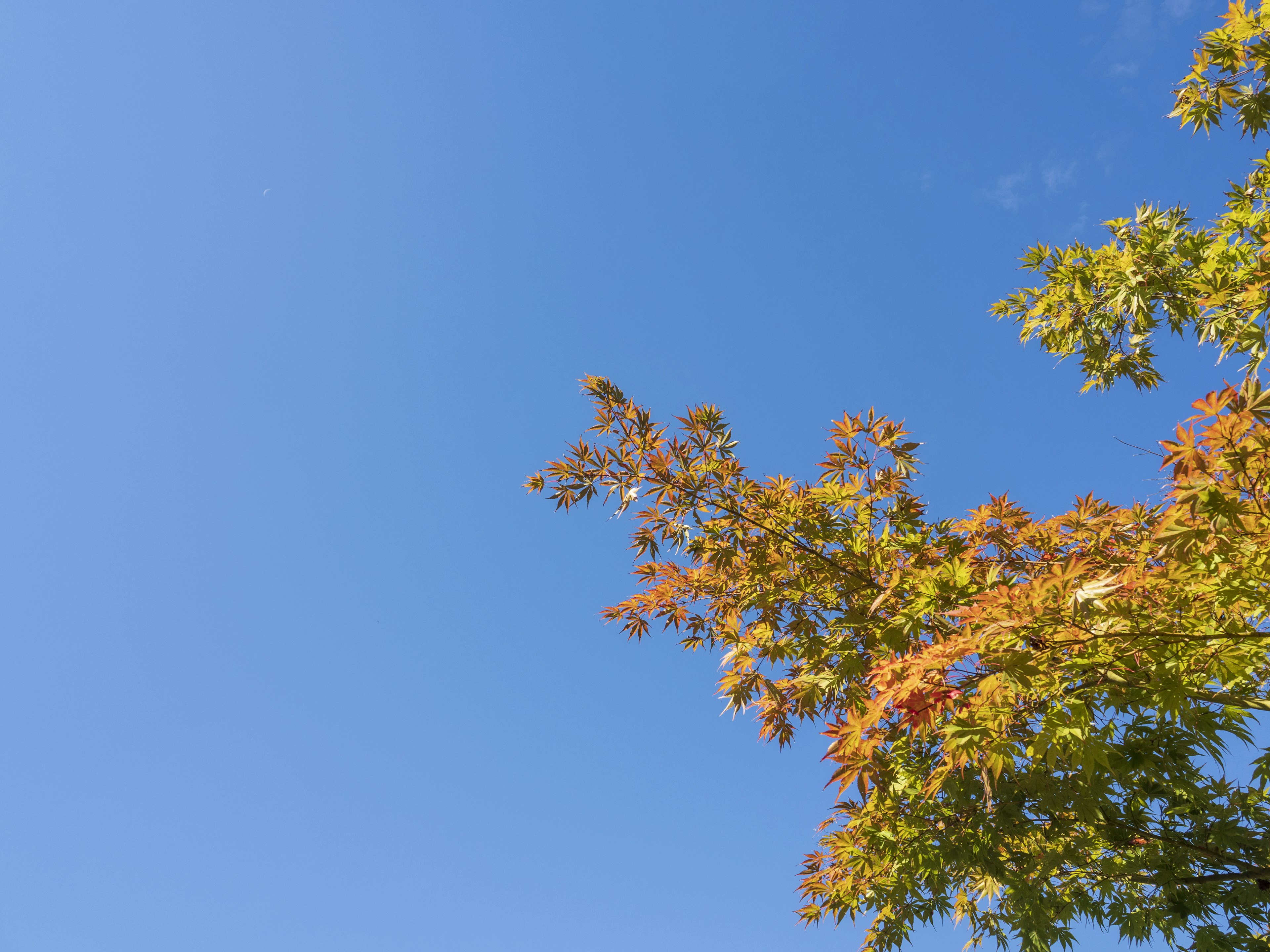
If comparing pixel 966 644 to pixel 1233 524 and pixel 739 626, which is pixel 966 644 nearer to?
pixel 1233 524

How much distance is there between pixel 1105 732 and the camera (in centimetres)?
416

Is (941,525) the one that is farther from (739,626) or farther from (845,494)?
(739,626)

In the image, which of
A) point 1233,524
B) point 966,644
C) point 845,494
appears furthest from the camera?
point 845,494

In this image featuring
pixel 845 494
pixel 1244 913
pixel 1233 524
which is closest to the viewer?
pixel 1233 524

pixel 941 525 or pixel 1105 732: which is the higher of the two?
pixel 941 525

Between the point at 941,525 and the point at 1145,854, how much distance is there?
9.04ft

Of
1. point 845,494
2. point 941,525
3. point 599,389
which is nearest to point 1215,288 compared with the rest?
point 941,525

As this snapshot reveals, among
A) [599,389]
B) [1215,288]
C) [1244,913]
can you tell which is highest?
[1215,288]

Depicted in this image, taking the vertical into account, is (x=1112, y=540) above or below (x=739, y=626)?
above

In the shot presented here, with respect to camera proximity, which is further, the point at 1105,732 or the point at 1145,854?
the point at 1145,854

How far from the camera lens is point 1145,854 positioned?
4.96 m

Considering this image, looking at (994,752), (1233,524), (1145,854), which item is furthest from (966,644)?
(1145,854)

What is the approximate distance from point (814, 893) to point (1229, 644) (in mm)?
4177

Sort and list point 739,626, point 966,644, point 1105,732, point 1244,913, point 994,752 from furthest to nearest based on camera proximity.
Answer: point 739,626
point 1244,913
point 1105,732
point 994,752
point 966,644
